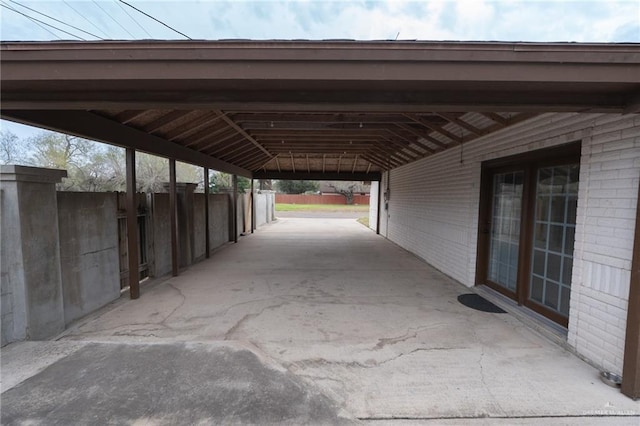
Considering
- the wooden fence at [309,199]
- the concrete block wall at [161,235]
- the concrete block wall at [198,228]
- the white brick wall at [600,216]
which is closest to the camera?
the white brick wall at [600,216]

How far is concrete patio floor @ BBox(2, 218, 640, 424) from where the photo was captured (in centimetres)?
221

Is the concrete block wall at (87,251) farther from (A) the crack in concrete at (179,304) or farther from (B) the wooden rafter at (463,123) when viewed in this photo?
(B) the wooden rafter at (463,123)

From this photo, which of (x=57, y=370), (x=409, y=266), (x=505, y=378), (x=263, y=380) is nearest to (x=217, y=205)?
(x=409, y=266)

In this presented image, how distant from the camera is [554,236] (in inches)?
142

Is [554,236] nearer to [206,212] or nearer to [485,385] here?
[485,385]

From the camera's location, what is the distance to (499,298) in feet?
14.9

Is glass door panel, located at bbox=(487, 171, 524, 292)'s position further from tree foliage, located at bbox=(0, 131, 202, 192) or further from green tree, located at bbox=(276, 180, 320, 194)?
green tree, located at bbox=(276, 180, 320, 194)

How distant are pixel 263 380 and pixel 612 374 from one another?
9.64 feet

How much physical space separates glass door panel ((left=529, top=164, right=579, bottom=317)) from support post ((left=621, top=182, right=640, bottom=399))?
3.34 feet

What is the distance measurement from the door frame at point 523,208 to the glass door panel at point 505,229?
88mm

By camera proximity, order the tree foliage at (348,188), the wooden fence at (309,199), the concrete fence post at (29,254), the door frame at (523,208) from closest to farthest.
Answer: the concrete fence post at (29,254) < the door frame at (523,208) < the wooden fence at (309,199) < the tree foliage at (348,188)

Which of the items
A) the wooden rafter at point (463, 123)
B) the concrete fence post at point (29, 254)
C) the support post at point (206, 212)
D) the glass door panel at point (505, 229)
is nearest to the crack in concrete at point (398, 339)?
the glass door panel at point (505, 229)

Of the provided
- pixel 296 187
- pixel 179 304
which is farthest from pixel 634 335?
pixel 296 187

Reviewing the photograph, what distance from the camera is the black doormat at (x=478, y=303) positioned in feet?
13.7
